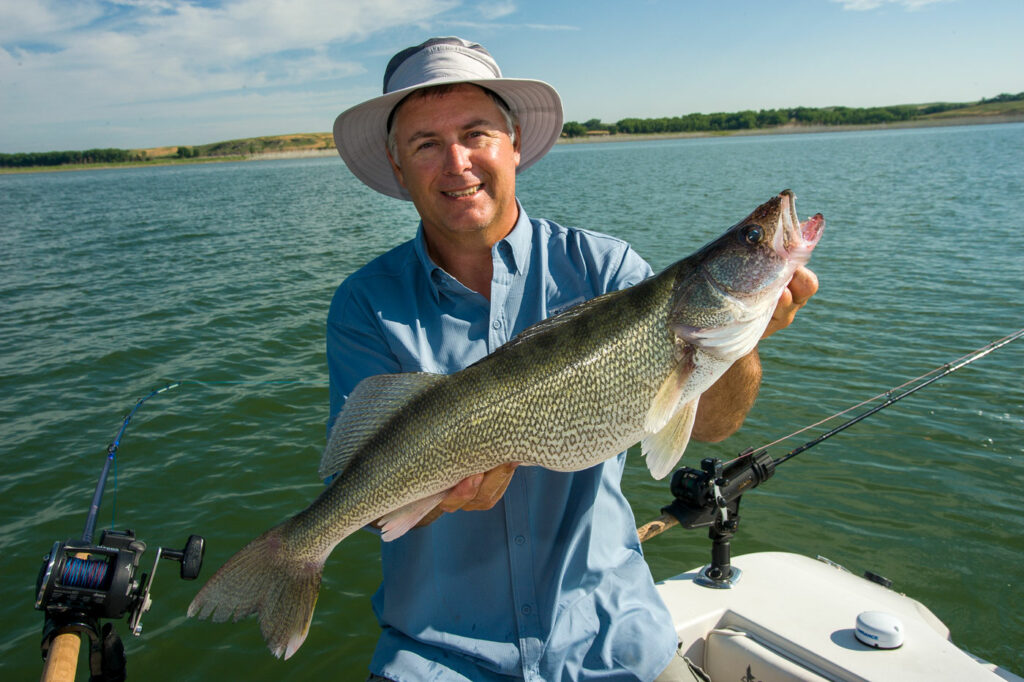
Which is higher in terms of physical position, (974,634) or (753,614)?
(753,614)

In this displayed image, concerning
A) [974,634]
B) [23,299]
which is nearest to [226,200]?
[23,299]

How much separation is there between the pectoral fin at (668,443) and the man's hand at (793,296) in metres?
0.47

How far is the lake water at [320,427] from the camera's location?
579 cm

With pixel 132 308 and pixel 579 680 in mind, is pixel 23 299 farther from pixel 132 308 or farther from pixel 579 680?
pixel 579 680

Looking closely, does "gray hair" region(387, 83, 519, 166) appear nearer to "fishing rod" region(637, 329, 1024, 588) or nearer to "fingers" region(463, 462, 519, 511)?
"fingers" region(463, 462, 519, 511)

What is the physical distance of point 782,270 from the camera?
8.37ft

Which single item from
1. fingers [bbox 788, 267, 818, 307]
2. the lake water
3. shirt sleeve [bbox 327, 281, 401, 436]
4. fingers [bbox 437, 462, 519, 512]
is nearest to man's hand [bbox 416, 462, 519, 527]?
fingers [bbox 437, 462, 519, 512]

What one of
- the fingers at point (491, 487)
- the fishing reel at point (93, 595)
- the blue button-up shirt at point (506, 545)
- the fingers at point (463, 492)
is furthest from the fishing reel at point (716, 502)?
the fishing reel at point (93, 595)

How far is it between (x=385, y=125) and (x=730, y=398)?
7.21ft

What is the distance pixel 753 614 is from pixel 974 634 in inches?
117

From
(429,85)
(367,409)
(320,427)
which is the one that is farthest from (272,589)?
(320,427)

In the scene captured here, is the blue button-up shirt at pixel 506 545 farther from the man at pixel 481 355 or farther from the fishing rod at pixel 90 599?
the fishing rod at pixel 90 599

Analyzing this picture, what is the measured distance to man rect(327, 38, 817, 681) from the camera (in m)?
2.67

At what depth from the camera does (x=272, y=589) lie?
101 inches
